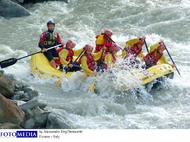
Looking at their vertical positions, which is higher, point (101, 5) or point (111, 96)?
point (101, 5)

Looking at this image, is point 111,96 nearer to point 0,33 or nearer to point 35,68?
point 35,68

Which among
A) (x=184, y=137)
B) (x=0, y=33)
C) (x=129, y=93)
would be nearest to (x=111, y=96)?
(x=129, y=93)

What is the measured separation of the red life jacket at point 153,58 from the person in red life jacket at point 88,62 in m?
1.04

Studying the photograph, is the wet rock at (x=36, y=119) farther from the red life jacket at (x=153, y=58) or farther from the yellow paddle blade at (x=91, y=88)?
the red life jacket at (x=153, y=58)

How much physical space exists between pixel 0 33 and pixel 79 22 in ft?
6.76

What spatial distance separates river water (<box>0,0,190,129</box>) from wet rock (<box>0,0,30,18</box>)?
23 centimetres

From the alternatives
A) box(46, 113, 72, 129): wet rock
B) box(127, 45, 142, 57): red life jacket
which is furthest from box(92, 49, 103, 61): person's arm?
box(46, 113, 72, 129): wet rock

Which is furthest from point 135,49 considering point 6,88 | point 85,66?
point 6,88

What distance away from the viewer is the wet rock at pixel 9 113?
638 cm

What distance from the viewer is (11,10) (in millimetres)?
13438

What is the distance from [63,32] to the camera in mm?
12508

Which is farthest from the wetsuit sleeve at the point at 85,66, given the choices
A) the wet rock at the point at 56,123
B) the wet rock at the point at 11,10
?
the wet rock at the point at 11,10

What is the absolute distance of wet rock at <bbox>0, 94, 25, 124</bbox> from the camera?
638 cm

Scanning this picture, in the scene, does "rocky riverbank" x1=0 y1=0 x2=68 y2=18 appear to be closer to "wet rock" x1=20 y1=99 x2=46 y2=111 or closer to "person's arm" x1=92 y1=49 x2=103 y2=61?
"person's arm" x1=92 y1=49 x2=103 y2=61
